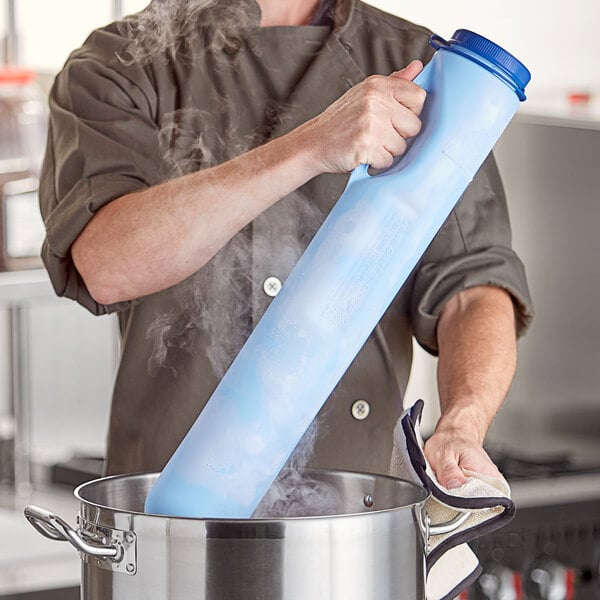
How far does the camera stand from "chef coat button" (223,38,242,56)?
1181 mm

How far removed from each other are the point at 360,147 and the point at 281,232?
0.37m

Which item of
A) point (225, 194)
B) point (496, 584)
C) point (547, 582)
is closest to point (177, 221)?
point (225, 194)

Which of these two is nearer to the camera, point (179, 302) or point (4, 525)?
point (179, 302)

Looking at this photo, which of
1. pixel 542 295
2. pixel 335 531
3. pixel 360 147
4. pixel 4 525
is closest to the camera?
pixel 335 531

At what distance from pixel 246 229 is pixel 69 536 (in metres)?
0.49

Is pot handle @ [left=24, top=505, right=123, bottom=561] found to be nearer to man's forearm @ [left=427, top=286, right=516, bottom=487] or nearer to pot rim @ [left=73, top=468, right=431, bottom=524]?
pot rim @ [left=73, top=468, right=431, bottom=524]

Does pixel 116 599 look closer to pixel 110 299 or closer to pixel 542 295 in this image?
pixel 110 299

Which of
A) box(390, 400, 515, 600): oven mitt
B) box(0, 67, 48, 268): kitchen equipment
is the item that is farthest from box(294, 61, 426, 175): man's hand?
box(0, 67, 48, 268): kitchen equipment

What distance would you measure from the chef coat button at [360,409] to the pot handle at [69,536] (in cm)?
48

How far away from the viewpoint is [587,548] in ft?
7.50

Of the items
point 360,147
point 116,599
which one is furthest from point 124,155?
point 116,599

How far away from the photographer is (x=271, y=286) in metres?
1.11

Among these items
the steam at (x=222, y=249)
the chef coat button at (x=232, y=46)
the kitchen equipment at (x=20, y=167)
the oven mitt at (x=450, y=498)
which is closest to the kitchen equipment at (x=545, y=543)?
the kitchen equipment at (x=20, y=167)

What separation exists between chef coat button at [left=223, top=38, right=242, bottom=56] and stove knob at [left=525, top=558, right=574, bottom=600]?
139cm
